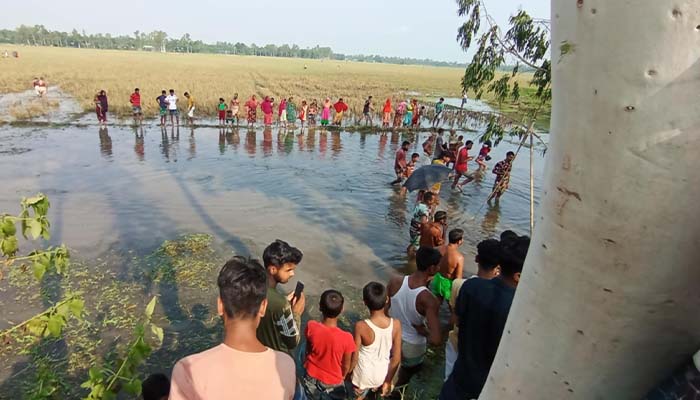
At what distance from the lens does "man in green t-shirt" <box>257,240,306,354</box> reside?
3.12 meters

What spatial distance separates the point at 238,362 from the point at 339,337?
4.70ft

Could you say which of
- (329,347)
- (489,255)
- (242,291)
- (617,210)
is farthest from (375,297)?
(617,210)

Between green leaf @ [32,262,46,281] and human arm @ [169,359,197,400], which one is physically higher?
green leaf @ [32,262,46,281]

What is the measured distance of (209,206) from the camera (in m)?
9.31

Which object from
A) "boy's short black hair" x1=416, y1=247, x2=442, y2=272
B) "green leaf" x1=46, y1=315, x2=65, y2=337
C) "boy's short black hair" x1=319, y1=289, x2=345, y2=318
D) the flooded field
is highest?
"green leaf" x1=46, y1=315, x2=65, y2=337

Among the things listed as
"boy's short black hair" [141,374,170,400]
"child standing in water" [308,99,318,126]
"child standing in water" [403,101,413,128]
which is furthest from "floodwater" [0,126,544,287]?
"child standing in water" [403,101,413,128]

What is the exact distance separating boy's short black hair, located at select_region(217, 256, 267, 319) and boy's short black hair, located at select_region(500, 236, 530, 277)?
5.46ft

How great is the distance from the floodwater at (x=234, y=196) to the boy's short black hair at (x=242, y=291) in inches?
173

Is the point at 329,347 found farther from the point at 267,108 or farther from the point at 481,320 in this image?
the point at 267,108

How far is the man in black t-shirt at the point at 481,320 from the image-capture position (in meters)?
2.71

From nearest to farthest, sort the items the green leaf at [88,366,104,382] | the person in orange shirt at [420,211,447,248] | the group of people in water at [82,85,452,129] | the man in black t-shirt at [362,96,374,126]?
1. the green leaf at [88,366,104,382]
2. the person in orange shirt at [420,211,447,248]
3. the group of people in water at [82,85,452,129]
4. the man in black t-shirt at [362,96,374,126]

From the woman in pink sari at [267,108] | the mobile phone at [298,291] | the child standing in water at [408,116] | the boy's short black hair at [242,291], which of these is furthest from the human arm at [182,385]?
the child standing in water at [408,116]

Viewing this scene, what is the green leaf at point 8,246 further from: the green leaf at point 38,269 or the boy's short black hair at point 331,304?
the boy's short black hair at point 331,304

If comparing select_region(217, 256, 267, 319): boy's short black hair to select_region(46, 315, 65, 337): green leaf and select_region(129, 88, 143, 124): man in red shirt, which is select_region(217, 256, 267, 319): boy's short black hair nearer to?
select_region(46, 315, 65, 337): green leaf
